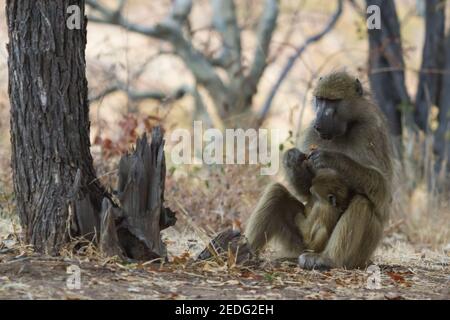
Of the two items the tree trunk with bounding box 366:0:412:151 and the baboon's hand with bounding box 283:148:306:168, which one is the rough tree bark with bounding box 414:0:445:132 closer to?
the tree trunk with bounding box 366:0:412:151

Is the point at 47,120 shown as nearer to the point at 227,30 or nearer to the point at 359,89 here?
the point at 359,89

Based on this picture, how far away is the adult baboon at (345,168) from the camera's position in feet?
18.0

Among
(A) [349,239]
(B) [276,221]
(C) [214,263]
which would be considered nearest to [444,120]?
(B) [276,221]

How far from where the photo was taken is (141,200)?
509 centimetres

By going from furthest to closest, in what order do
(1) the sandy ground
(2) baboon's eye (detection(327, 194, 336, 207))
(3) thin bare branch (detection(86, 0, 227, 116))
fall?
(3) thin bare branch (detection(86, 0, 227, 116)), (2) baboon's eye (detection(327, 194, 336, 207)), (1) the sandy ground

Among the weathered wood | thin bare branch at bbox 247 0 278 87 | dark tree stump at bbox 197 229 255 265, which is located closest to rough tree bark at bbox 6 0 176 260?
the weathered wood

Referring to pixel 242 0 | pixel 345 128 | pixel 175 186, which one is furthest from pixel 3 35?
pixel 345 128

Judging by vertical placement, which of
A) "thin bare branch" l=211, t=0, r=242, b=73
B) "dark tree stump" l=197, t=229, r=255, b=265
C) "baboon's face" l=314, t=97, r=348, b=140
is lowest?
"dark tree stump" l=197, t=229, r=255, b=265

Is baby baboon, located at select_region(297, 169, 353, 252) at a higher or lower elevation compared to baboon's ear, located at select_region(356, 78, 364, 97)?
lower

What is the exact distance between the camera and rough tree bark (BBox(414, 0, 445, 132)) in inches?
404

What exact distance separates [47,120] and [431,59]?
672 cm

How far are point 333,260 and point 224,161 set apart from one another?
260 centimetres

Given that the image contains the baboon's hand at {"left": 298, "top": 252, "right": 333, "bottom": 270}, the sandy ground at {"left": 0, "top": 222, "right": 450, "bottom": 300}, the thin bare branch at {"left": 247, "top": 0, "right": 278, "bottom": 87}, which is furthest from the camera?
the thin bare branch at {"left": 247, "top": 0, "right": 278, "bottom": 87}

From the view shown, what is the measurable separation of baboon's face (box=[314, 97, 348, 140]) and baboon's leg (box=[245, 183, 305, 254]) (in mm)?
615
